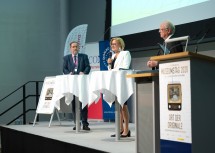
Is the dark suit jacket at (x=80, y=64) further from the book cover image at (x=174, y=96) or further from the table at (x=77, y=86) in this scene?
the book cover image at (x=174, y=96)

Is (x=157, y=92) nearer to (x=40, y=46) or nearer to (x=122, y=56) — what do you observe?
(x=122, y=56)

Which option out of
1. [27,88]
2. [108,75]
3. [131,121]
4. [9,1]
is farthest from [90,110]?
[108,75]

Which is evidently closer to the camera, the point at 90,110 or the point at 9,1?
the point at 90,110

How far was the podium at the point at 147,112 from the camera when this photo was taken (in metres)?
2.42

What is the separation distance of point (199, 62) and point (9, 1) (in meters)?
6.97

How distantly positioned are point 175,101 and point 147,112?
18.5 inches

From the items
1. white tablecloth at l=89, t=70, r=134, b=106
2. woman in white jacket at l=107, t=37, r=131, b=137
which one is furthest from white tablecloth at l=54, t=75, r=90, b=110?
white tablecloth at l=89, t=70, r=134, b=106

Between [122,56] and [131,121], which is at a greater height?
[122,56]

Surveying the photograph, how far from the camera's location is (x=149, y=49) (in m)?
5.93

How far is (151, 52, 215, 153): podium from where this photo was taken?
2037mm

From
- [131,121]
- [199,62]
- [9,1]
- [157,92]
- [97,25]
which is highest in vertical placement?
[9,1]

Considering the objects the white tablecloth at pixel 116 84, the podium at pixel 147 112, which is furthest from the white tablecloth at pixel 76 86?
the podium at pixel 147 112

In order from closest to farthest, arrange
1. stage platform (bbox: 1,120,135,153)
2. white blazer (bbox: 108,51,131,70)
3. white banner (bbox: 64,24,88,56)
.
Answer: stage platform (bbox: 1,120,135,153), white blazer (bbox: 108,51,131,70), white banner (bbox: 64,24,88,56)

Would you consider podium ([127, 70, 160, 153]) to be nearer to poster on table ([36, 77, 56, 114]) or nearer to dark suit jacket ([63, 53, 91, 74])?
dark suit jacket ([63, 53, 91, 74])
